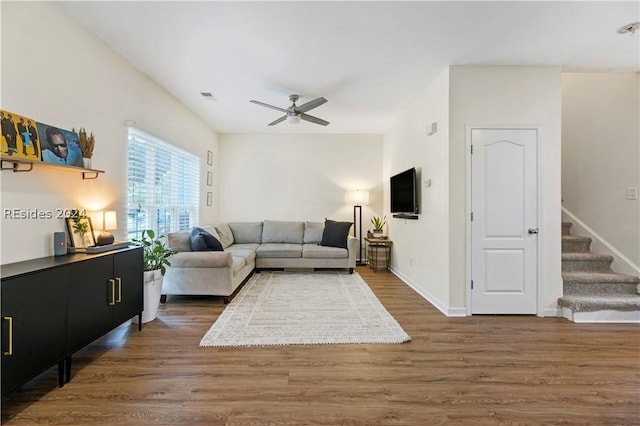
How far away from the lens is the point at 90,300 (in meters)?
2.10

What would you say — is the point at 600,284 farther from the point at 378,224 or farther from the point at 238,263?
the point at 238,263

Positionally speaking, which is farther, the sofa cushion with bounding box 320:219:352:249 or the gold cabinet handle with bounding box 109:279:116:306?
the sofa cushion with bounding box 320:219:352:249

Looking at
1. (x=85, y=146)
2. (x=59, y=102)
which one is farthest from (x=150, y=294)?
(x=59, y=102)

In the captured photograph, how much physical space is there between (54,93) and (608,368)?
466 centimetres

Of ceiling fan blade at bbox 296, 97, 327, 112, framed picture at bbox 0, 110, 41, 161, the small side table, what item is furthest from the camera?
the small side table

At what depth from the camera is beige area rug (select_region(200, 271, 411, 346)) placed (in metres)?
2.62

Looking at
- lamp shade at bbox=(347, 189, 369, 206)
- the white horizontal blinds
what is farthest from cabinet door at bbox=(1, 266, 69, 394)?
lamp shade at bbox=(347, 189, 369, 206)

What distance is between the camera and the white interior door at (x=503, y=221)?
3.24m

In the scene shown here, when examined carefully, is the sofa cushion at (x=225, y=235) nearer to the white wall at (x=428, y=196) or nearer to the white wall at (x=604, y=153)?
the white wall at (x=428, y=196)

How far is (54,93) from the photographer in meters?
2.29

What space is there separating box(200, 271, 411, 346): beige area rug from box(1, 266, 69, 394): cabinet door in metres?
1.02

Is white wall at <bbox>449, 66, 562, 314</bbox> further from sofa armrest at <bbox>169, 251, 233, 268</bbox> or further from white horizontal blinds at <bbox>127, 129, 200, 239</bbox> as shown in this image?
white horizontal blinds at <bbox>127, 129, 200, 239</bbox>

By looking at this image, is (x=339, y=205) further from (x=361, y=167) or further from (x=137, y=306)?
(x=137, y=306)

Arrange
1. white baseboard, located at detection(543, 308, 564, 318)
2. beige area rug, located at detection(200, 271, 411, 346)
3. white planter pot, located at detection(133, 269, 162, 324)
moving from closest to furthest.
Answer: beige area rug, located at detection(200, 271, 411, 346)
white planter pot, located at detection(133, 269, 162, 324)
white baseboard, located at detection(543, 308, 564, 318)
